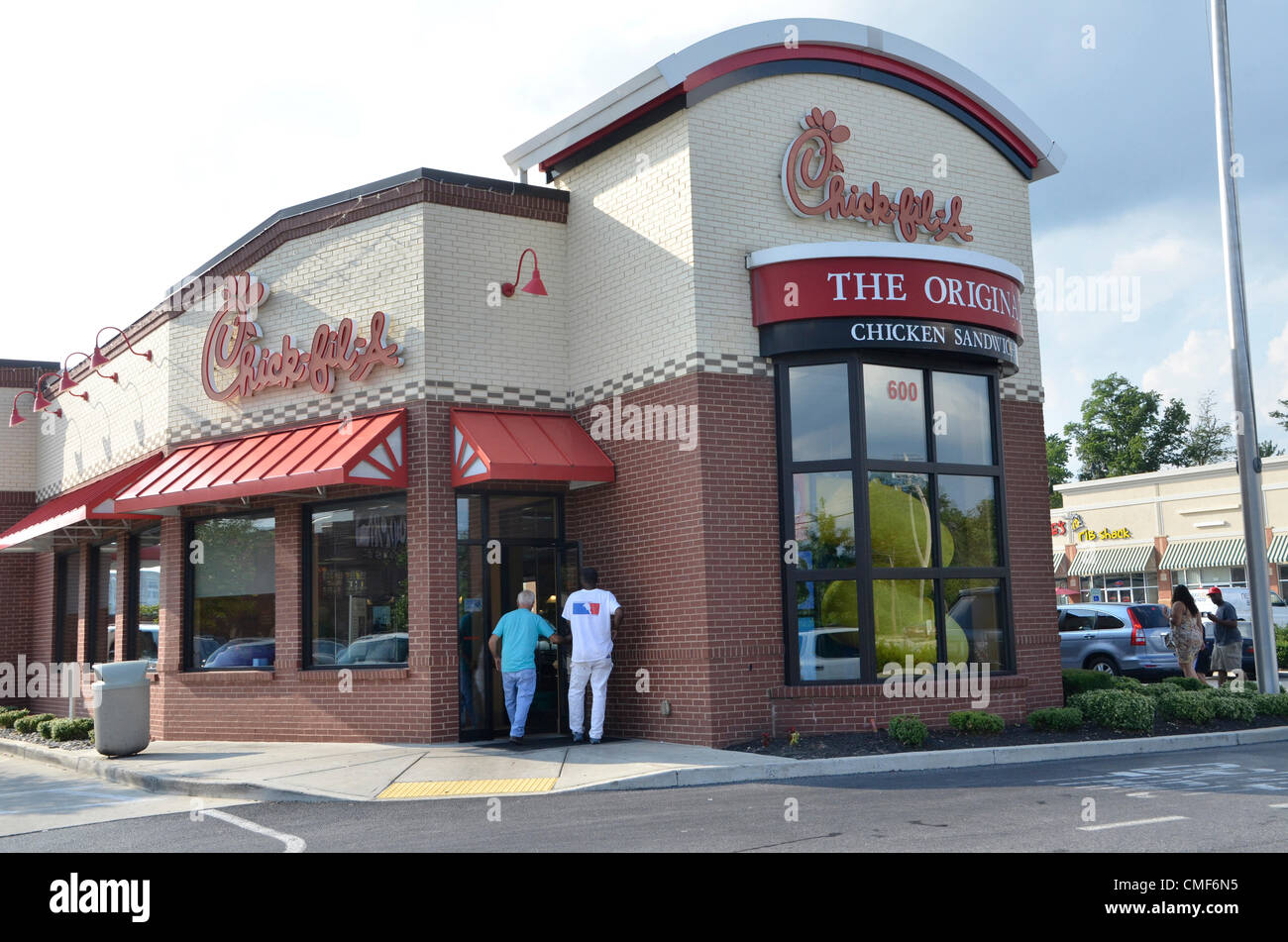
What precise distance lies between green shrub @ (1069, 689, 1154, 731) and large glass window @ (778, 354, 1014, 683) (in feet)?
3.32

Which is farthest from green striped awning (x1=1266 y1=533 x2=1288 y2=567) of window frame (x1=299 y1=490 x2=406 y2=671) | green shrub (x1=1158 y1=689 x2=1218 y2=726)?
window frame (x1=299 y1=490 x2=406 y2=671)

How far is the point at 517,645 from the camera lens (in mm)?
12852

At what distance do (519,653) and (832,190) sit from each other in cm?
642

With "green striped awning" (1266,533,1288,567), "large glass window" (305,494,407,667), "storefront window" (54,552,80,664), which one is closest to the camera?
"large glass window" (305,494,407,667)

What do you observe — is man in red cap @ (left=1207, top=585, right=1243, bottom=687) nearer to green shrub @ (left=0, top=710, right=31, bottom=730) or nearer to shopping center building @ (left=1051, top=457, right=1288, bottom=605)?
green shrub @ (left=0, top=710, right=31, bottom=730)

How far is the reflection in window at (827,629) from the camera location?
41.3 ft

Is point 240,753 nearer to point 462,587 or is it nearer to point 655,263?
point 462,587

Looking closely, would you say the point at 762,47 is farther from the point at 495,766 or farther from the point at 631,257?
the point at 495,766

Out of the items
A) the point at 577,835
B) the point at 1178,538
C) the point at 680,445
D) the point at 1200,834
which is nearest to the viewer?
the point at 1200,834

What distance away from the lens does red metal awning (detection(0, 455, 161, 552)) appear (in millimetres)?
16014

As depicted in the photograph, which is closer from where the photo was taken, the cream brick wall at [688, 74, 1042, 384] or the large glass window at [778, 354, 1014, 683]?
the large glass window at [778, 354, 1014, 683]

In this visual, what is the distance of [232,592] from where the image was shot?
15.4m

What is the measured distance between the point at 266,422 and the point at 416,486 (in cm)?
294
